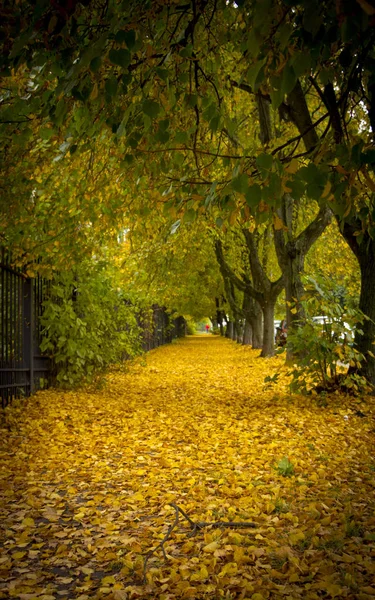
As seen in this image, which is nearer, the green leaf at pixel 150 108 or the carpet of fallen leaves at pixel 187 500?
the green leaf at pixel 150 108

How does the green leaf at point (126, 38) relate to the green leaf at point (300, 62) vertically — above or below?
above

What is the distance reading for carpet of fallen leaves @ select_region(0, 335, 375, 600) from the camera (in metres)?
3.25

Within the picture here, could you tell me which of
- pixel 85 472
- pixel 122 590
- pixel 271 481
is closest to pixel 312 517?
pixel 271 481

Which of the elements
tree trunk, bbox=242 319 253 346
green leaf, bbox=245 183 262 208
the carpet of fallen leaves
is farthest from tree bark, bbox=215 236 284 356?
green leaf, bbox=245 183 262 208

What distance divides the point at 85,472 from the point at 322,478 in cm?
236

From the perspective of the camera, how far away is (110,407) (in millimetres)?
9594

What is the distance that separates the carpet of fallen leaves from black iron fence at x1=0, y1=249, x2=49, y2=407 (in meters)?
0.55

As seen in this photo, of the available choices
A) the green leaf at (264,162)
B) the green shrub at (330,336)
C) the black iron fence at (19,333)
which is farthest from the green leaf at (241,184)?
the black iron fence at (19,333)

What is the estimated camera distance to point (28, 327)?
996 centimetres

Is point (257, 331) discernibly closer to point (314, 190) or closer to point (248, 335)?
point (248, 335)

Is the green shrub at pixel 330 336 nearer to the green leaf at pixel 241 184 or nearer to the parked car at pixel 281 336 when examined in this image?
the green leaf at pixel 241 184

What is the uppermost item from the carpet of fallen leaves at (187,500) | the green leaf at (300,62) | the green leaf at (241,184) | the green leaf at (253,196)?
the green leaf at (300,62)

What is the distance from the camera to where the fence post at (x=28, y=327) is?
32.4 feet

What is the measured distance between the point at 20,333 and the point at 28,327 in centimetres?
23
